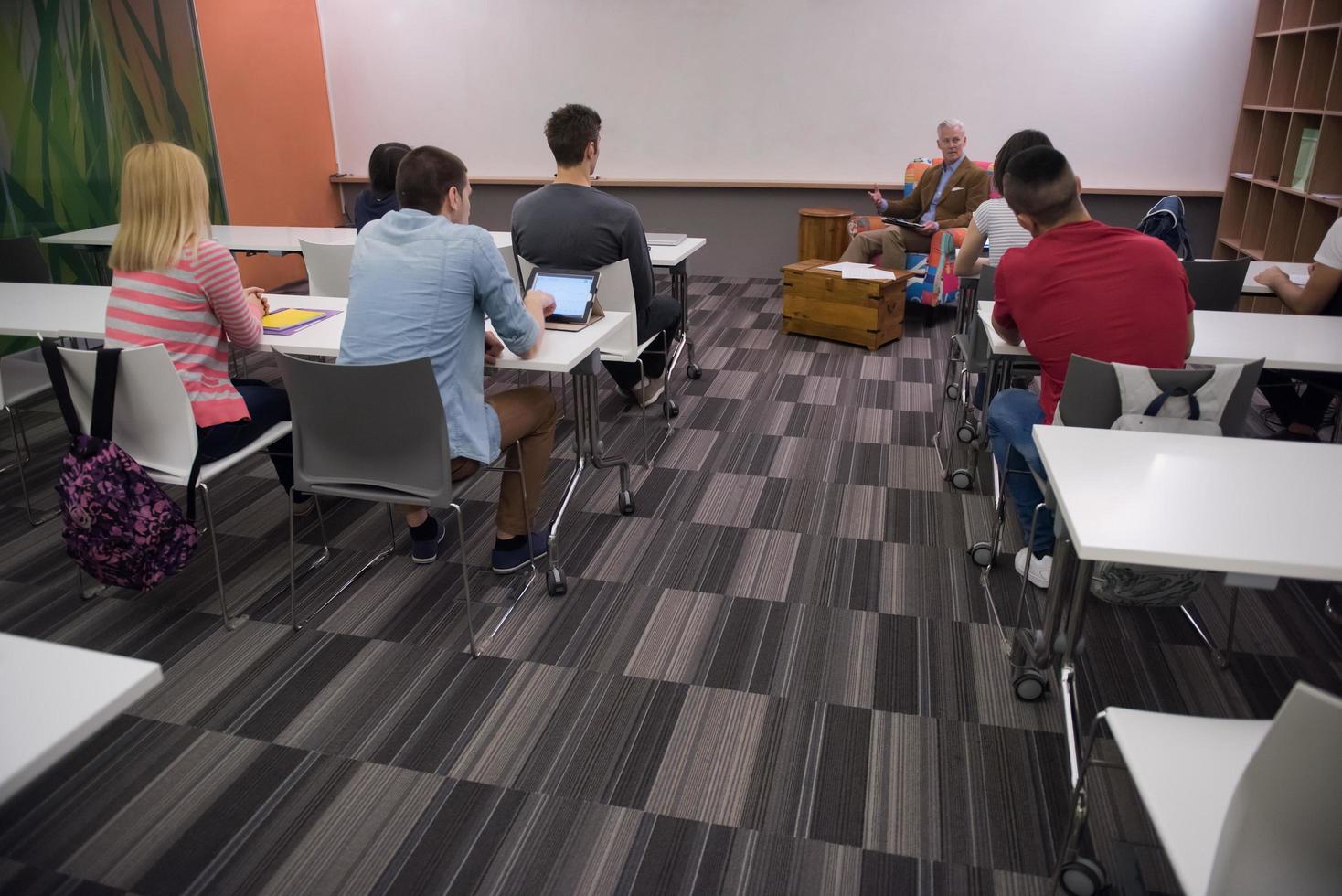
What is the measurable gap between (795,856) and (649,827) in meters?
0.30

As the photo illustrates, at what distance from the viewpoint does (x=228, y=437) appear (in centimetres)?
261

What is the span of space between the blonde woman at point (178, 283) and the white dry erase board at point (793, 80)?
4963mm

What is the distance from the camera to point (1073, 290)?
236 centimetres

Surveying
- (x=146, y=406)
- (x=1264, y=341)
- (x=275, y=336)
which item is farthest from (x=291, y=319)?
(x=1264, y=341)

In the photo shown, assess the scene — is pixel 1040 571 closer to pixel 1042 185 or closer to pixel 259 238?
pixel 1042 185

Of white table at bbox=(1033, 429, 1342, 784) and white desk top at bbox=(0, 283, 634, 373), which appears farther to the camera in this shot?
white desk top at bbox=(0, 283, 634, 373)

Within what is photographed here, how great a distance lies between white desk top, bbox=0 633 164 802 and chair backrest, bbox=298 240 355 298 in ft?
8.66

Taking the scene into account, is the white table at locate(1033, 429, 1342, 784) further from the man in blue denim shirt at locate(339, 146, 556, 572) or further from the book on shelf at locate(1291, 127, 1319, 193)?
the book on shelf at locate(1291, 127, 1319, 193)

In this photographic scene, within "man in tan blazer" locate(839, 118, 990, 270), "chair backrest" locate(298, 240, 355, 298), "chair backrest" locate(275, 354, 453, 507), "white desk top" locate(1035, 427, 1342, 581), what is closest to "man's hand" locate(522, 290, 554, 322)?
"chair backrest" locate(275, 354, 453, 507)

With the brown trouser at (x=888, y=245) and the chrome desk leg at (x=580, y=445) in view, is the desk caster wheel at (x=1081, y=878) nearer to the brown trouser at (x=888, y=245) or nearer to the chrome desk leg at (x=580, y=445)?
the chrome desk leg at (x=580, y=445)

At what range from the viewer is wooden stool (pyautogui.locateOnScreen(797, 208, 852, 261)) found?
250 inches

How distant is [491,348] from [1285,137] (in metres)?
5.22

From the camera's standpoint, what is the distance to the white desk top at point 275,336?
8.48 ft

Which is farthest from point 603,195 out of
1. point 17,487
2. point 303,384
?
point 17,487
